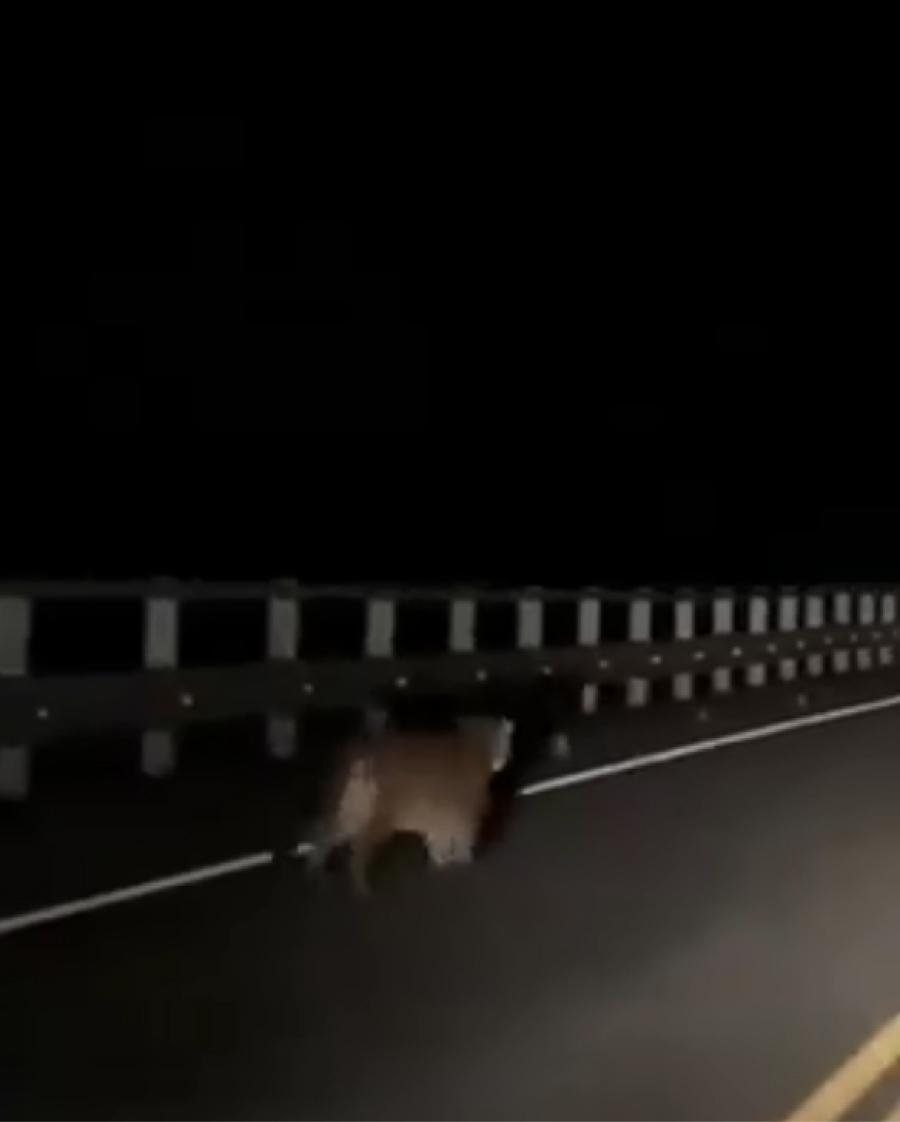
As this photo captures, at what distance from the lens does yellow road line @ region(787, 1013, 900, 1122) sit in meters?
9.76

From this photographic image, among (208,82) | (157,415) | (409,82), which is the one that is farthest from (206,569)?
(409,82)

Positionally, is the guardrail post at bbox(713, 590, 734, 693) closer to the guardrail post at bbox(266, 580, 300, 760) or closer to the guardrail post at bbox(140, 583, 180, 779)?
the guardrail post at bbox(266, 580, 300, 760)

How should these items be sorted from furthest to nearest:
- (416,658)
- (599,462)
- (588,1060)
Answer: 1. (599,462)
2. (416,658)
3. (588,1060)

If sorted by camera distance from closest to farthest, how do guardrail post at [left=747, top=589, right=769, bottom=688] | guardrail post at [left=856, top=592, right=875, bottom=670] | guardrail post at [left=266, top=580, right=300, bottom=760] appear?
Result: guardrail post at [left=266, top=580, right=300, bottom=760] → guardrail post at [left=747, top=589, right=769, bottom=688] → guardrail post at [left=856, top=592, right=875, bottom=670]

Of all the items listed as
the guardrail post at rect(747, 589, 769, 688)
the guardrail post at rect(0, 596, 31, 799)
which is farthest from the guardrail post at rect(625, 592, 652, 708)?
the guardrail post at rect(0, 596, 31, 799)

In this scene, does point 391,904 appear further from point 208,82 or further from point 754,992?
point 208,82

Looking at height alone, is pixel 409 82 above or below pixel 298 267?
above

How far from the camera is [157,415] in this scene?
92.3 m

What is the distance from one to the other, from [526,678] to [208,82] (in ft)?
341

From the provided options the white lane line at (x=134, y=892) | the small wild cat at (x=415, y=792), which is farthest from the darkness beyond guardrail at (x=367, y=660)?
the small wild cat at (x=415, y=792)

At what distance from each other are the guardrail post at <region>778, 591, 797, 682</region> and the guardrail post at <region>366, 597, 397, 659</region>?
1149 cm

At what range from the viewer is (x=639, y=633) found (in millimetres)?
28125

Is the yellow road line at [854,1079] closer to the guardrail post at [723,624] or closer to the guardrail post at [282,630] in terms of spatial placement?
the guardrail post at [282,630]

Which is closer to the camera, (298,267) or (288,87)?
(298,267)
